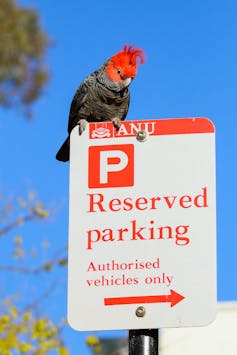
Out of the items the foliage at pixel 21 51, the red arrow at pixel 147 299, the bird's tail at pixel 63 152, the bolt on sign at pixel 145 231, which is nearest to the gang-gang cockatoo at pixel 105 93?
the bird's tail at pixel 63 152

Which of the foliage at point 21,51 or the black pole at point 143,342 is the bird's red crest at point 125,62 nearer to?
the black pole at point 143,342

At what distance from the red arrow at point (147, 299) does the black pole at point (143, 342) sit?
78 millimetres

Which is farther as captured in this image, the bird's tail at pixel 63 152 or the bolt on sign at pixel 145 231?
the bird's tail at pixel 63 152

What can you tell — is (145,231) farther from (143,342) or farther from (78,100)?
(78,100)

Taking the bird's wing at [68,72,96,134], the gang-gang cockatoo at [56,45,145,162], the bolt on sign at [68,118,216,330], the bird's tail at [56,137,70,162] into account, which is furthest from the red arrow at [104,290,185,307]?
the bird's wing at [68,72,96,134]

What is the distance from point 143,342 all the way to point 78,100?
2.28 m

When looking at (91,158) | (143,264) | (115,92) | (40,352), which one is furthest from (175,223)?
(40,352)

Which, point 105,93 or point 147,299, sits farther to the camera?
point 105,93

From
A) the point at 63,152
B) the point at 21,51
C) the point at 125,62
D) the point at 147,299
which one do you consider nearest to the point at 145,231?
the point at 147,299

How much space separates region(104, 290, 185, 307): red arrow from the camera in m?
2.28

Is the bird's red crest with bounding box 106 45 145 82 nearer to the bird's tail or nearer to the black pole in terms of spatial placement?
the bird's tail

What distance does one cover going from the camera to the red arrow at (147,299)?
89.6 inches

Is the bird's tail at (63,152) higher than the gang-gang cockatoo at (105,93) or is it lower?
lower

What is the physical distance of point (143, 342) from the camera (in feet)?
7.35
